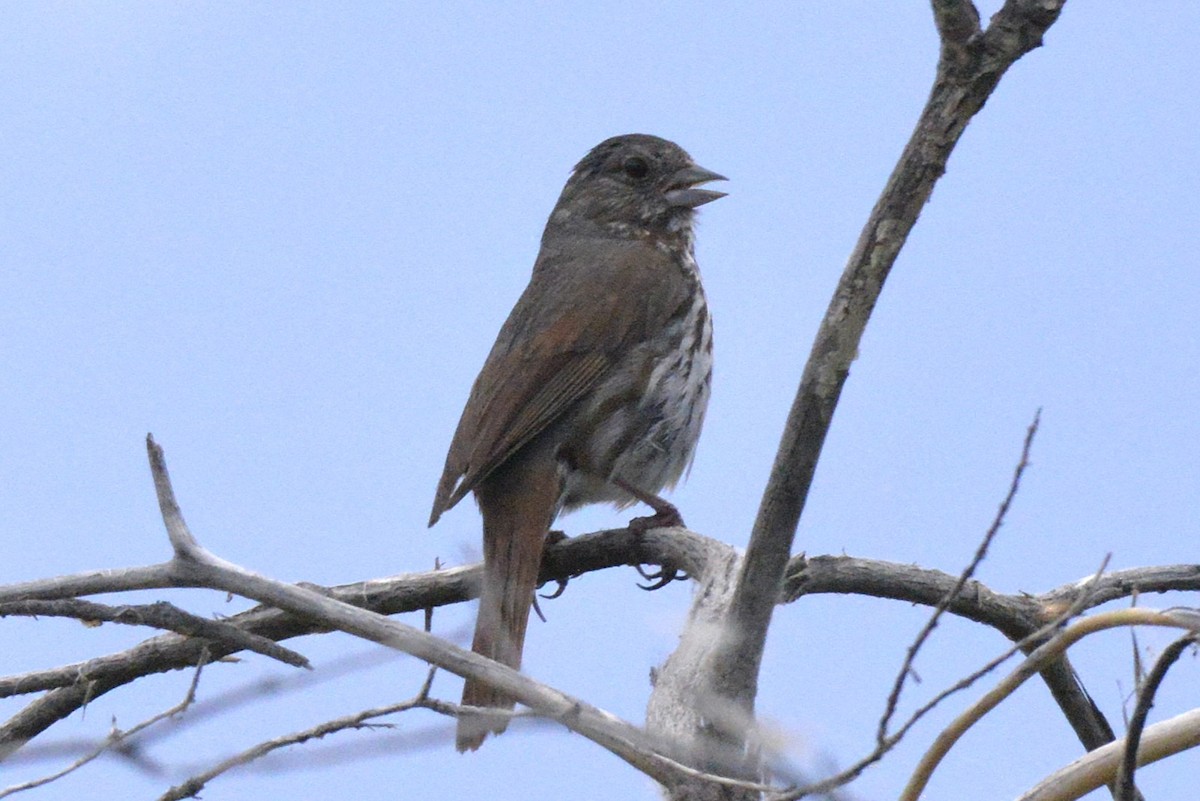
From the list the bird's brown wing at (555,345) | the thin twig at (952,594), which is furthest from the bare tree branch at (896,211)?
the bird's brown wing at (555,345)

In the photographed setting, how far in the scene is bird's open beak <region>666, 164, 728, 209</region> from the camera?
6.35 meters

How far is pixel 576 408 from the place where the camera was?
5.24m

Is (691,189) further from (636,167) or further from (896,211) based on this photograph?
(896,211)

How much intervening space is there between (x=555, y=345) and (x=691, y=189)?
1.37m

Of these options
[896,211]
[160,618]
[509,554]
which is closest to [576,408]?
[509,554]

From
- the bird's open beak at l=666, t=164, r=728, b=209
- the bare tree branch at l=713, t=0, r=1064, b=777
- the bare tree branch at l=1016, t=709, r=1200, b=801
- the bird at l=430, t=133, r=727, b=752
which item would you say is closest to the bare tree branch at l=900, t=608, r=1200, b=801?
the bare tree branch at l=1016, t=709, r=1200, b=801

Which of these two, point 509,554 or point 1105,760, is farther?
point 509,554

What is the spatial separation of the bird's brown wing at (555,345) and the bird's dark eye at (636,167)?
0.56m

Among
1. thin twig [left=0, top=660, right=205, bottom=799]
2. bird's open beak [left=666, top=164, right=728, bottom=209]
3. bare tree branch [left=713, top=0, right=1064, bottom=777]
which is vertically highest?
bird's open beak [left=666, top=164, right=728, bottom=209]

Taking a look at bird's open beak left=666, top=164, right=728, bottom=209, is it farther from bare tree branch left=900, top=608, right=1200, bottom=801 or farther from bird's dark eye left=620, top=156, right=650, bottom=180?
bare tree branch left=900, top=608, right=1200, bottom=801

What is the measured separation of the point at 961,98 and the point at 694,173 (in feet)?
12.8

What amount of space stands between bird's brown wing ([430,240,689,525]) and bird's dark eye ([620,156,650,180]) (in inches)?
22.0

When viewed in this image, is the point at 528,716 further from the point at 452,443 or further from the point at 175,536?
the point at 452,443

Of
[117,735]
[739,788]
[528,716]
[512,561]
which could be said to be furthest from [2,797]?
[512,561]
